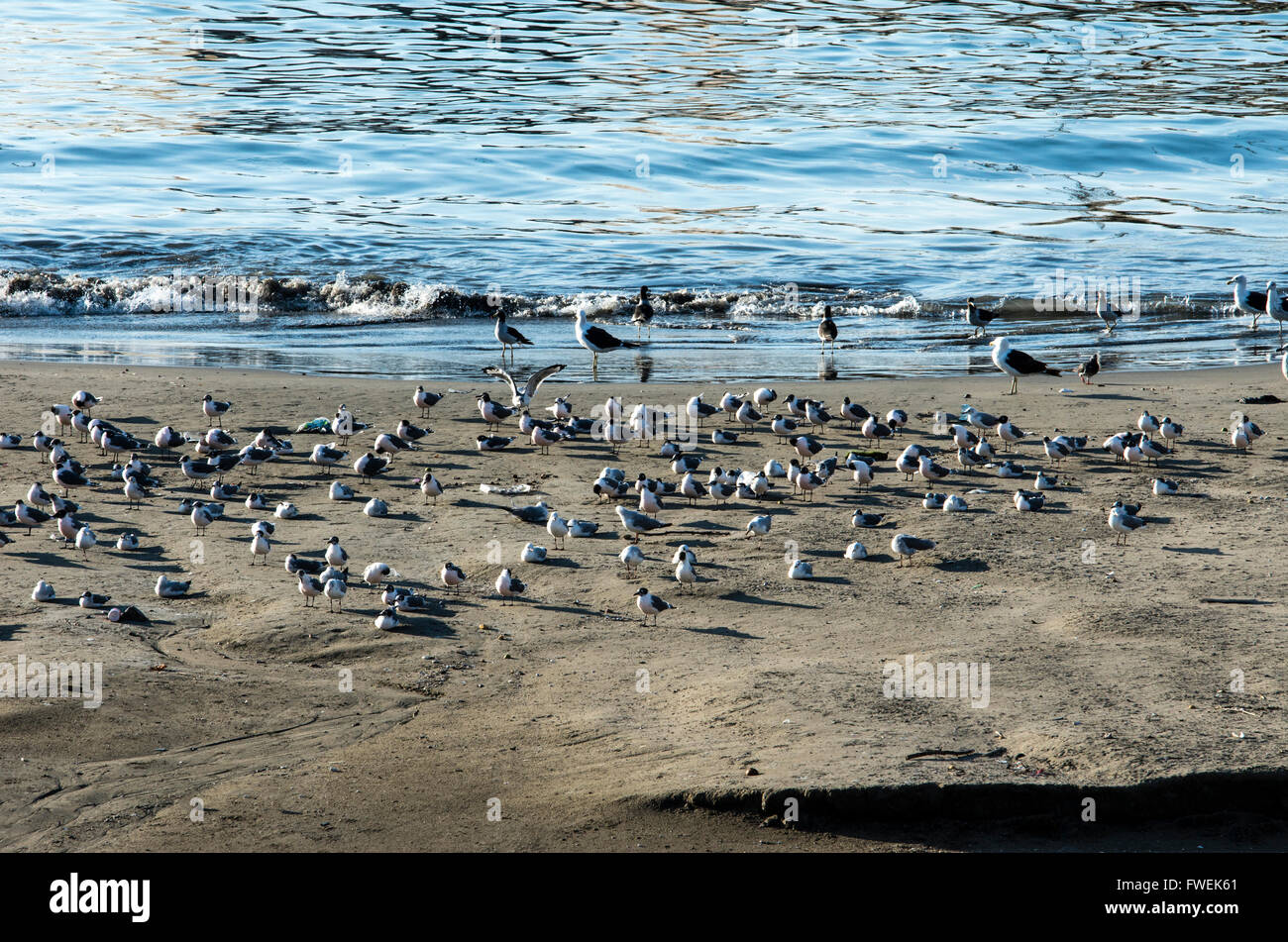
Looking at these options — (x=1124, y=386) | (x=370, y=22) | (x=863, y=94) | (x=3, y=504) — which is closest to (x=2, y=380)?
(x=3, y=504)

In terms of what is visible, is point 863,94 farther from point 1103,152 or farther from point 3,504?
point 3,504

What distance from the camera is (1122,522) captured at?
11484 millimetres

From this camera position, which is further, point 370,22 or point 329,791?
point 370,22

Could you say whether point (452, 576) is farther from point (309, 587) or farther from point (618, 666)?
point (618, 666)

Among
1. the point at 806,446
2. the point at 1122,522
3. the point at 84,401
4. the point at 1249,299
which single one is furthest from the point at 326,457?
the point at 1249,299

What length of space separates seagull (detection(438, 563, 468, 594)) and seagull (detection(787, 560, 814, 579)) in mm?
2697

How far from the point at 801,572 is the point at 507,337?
11.1 metres

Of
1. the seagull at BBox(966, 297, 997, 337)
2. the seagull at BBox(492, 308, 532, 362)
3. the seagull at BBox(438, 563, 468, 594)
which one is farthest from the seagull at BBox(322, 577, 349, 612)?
the seagull at BBox(966, 297, 997, 337)

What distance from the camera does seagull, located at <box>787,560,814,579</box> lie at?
35.2 ft

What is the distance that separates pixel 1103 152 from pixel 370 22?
3383 cm

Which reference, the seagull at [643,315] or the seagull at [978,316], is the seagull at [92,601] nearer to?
the seagull at [643,315]

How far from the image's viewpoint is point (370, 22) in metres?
58.3

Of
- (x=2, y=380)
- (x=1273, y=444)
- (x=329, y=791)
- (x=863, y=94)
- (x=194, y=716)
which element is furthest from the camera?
(x=863, y=94)

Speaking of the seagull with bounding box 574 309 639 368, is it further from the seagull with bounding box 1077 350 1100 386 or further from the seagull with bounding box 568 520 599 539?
the seagull with bounding box 568 520 599 539
